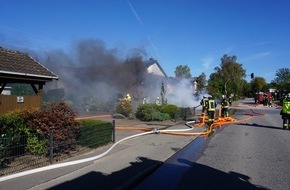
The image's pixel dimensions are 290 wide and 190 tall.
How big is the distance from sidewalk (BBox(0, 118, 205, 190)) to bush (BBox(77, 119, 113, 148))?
0.93 feet

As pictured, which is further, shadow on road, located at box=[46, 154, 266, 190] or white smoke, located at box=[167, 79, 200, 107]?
white smoke, located at box=[167, 79, 200, 107]

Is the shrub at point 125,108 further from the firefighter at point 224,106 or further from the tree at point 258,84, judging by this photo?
the tree at point 258,84

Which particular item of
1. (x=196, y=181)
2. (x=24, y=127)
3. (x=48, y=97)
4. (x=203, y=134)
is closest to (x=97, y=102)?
(x=48, y=97)

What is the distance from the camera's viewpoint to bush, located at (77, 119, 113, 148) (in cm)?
978

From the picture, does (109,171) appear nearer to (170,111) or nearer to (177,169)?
(177,169)

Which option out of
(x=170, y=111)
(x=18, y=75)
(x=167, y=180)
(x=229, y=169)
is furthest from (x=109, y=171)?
(x=170, y=111)

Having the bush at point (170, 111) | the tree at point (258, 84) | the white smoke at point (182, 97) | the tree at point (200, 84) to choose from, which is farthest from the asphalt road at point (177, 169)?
the tree at point (258, 84)

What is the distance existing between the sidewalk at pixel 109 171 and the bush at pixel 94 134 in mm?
285

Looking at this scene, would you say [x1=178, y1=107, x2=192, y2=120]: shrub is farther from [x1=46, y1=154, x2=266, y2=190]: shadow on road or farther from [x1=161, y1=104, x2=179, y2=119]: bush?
[x1=46, y1=154, x2=266, y2=190]: shadow on road

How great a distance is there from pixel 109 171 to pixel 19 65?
21.6 feet

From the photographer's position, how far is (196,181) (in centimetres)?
710

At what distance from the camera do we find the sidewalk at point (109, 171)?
6367mm

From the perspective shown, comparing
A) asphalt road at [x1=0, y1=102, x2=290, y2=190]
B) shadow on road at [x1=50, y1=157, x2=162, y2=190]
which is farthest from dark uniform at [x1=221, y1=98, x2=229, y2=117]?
shadow on road at [x1=50, y1=157, x2=162, y2=190]

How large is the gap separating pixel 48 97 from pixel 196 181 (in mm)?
27697
